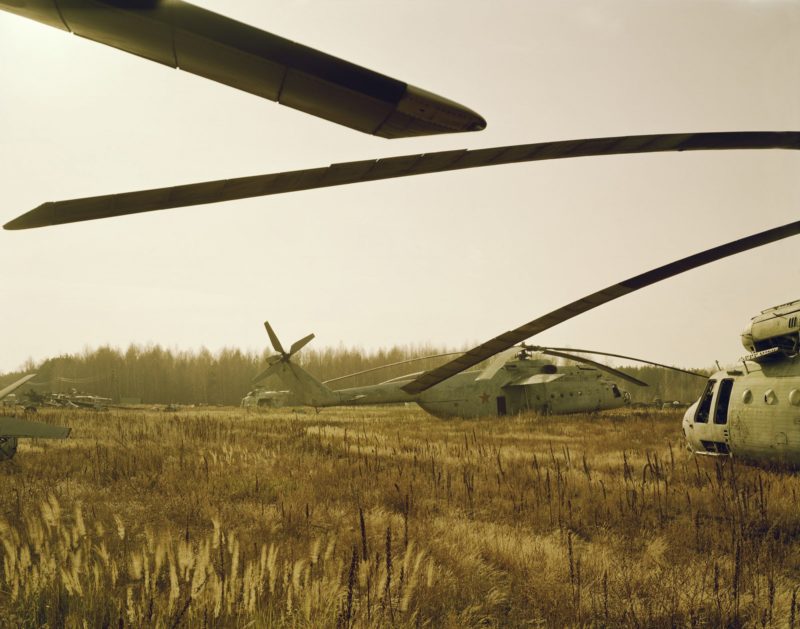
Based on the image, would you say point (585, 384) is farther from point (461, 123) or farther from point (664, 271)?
point (461, 123)

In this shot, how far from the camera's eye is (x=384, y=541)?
486 cm

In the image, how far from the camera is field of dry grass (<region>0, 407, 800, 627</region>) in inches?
119

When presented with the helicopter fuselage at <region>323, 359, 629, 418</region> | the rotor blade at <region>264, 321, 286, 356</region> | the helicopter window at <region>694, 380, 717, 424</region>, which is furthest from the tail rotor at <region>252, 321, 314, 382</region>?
the helicopter window at <region>694, 380, 717, 424</region>

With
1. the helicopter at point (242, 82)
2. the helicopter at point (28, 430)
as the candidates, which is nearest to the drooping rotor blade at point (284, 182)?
the helicopter at point (242, 82)

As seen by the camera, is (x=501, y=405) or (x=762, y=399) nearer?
(x=762, y=399)

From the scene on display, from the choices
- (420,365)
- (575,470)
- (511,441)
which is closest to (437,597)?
(575,470)

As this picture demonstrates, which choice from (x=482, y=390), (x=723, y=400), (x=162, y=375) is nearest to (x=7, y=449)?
(x=723, y=400)

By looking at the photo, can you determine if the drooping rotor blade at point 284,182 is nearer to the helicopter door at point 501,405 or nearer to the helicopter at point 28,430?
the helicopter at point 28,430

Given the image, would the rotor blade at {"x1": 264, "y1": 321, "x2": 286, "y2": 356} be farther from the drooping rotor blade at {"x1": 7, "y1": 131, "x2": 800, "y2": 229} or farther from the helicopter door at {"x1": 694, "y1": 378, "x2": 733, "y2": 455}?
the drooping rotor blade at {"x1": 7, "y1": 131, "x2": 800, "y2": 229}

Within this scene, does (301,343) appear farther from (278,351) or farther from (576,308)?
(576,308)

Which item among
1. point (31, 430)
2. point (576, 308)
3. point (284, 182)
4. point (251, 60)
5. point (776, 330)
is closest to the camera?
point (251, 60)

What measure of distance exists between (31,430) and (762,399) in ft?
39.6

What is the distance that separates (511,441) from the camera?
12891mm

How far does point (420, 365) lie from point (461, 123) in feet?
245
